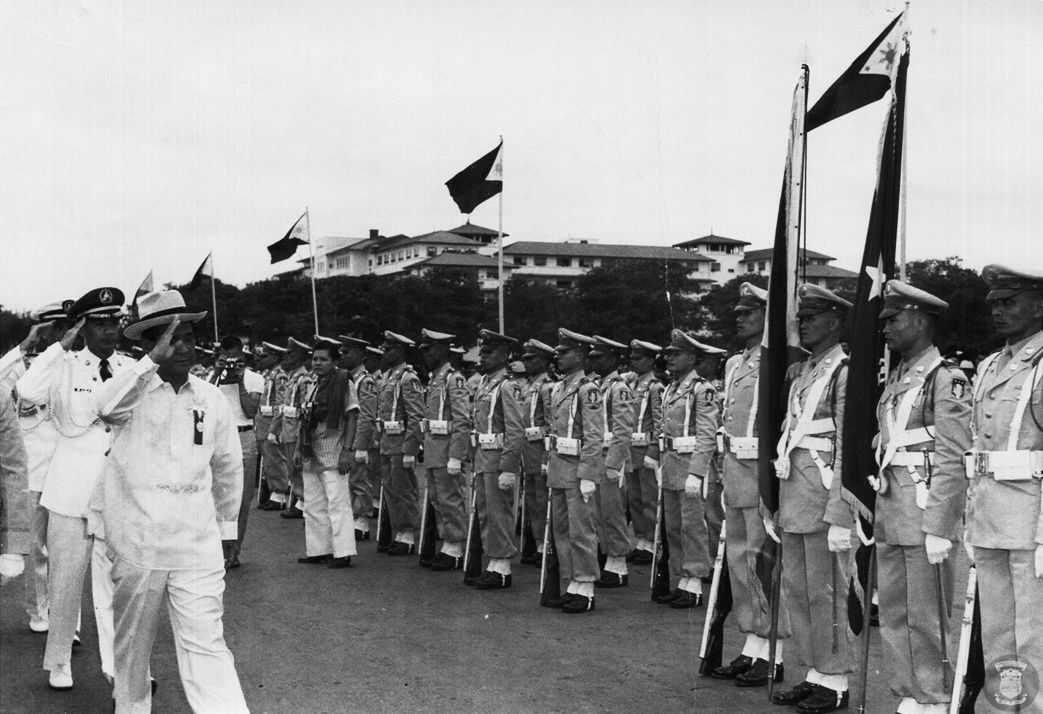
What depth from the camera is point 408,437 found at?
13320 mm

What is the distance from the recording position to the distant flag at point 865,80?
721 cm

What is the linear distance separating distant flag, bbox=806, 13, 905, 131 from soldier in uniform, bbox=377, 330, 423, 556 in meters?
6.59

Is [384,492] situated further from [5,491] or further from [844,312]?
[5,491]

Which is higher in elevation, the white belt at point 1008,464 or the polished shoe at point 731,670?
the white belt at point 1008,464

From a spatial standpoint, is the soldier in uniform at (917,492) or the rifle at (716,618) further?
the rifle at (716,618)

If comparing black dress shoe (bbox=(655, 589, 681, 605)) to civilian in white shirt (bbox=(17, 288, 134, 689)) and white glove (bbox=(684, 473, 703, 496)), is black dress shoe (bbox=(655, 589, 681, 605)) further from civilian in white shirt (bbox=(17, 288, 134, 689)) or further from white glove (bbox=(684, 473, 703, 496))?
civilian in white shirt (bbox=(17, 288, 134, 689))

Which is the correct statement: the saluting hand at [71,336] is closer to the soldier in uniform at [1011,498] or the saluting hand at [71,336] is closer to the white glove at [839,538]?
the white glove at [839,538]

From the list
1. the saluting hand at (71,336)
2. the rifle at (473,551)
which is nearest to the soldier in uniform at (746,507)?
the rifle at (473,551)

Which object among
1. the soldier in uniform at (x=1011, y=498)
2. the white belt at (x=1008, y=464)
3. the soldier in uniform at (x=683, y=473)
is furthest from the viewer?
the soldier in uniform at (x=683, y=473)

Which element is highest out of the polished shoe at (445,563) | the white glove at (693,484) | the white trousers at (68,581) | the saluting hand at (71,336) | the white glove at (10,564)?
the saluting hand at (71,336)

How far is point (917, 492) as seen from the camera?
6441mm

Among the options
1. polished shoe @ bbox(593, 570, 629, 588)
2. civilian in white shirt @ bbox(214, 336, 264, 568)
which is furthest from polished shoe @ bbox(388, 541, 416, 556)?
polished shoe @ bbox(593, 570, 629, 588)

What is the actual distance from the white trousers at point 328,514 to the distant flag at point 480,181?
5264 millimetres

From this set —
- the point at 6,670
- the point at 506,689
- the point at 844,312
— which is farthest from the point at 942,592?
the point at 6,670
